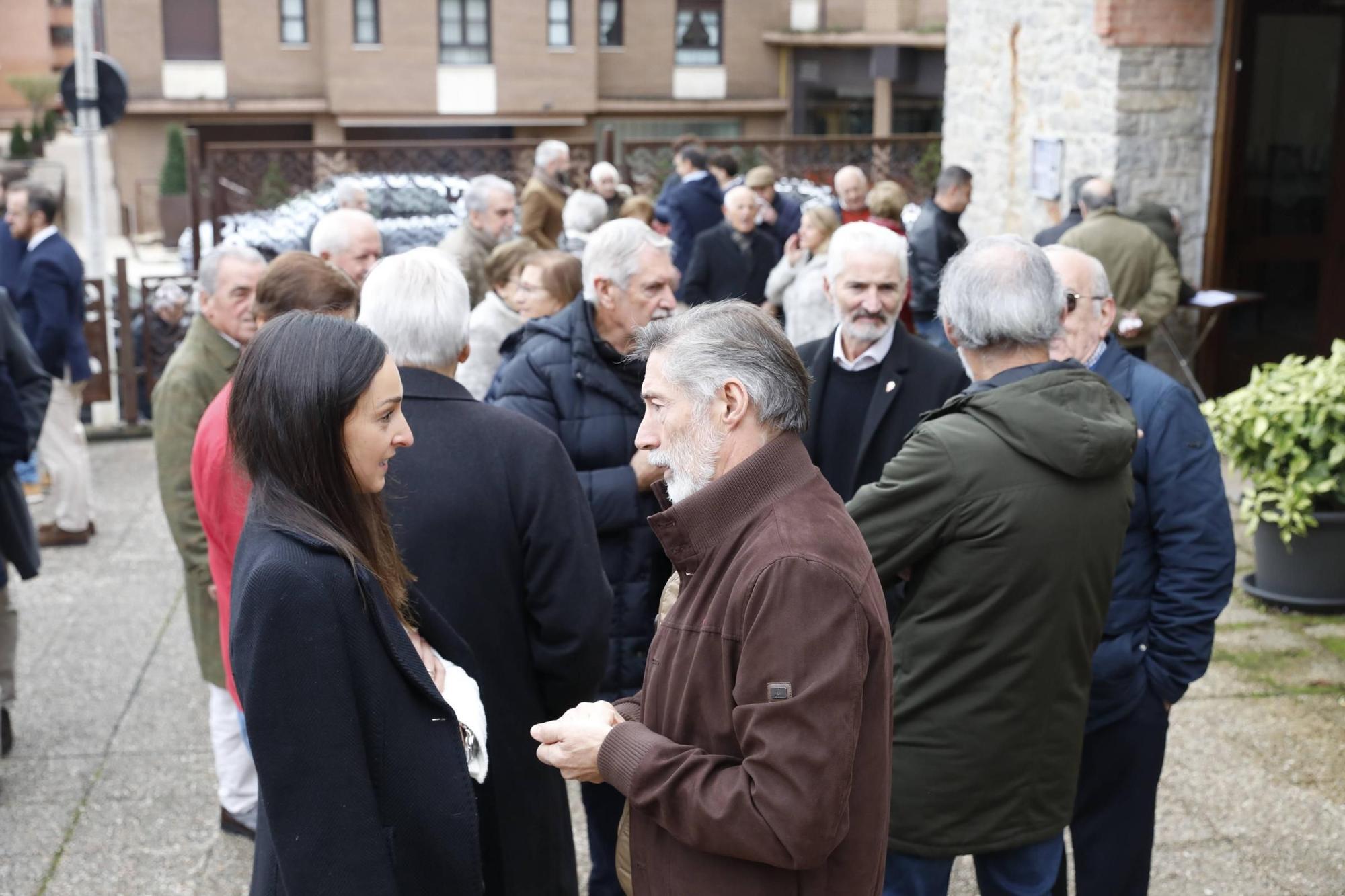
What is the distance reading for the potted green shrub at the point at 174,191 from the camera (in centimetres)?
2792

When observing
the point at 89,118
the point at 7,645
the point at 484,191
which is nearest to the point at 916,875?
the point at 7,645

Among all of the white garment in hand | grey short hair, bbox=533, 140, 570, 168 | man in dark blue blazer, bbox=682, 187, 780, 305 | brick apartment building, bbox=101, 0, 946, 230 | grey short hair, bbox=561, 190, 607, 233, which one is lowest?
the white garment in hand

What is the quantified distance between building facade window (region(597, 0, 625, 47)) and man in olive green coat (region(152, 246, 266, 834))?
1149 inches

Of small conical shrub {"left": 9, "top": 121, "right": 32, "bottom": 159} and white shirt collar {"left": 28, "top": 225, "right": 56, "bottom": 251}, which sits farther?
small conical shrub {"left": 9, "top": 121, "right": 32, "bottom": 159}

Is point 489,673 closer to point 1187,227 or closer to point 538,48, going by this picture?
point 1187,227

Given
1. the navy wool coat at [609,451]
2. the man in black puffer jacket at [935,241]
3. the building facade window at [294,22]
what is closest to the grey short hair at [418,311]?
the navy wool coat at [609,451]

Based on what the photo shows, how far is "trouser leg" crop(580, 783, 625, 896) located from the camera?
394 cm

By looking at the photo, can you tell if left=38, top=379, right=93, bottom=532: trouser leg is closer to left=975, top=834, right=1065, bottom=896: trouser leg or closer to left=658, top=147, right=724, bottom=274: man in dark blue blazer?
left=658, top=147, right=724, bottom=274: man in dark blue blazer

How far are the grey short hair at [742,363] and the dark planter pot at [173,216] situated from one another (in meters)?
27.4

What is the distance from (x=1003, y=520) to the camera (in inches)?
113

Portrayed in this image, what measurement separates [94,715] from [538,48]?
27.5m

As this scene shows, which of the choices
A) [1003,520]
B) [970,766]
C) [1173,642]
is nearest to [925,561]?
[1003,520]

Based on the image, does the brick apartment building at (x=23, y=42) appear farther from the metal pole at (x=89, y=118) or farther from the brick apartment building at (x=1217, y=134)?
the brick apartment building at (x=1217, y=134)

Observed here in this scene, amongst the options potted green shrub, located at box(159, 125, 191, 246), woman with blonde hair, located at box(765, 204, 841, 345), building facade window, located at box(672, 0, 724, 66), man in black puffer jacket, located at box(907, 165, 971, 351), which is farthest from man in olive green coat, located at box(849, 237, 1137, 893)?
building facade window, located at box(672, 0, 724, 66)
